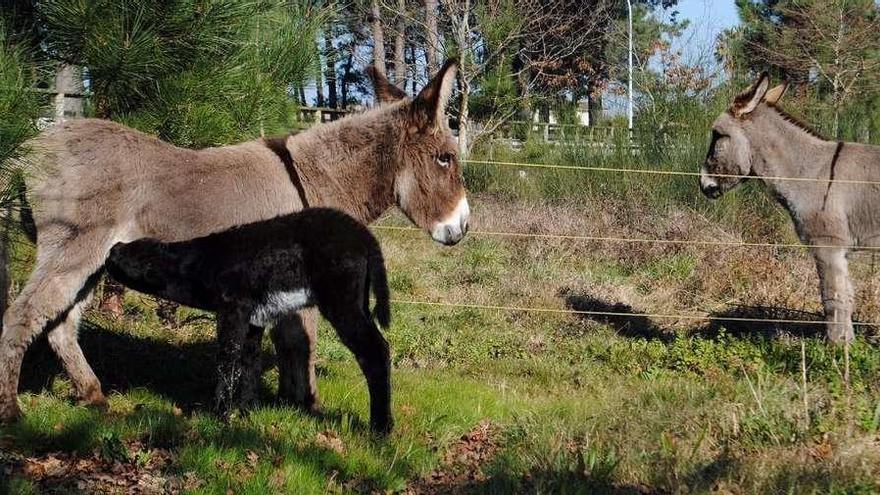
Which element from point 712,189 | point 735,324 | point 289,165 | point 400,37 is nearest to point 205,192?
point 289,165

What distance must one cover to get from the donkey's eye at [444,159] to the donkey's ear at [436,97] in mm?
209

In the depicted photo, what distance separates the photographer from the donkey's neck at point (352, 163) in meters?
5.46

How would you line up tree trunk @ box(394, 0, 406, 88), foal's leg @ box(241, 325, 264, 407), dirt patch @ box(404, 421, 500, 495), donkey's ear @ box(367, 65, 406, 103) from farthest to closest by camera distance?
1. tree trunk @ box(394, 0, 406, 88)
2. donkey's ear @ box(367, 65, 406, 103)
3. foal's leg @ box(241, 325, 264, 407)
4. dirt patch @ box(404, 421, 500, 495)

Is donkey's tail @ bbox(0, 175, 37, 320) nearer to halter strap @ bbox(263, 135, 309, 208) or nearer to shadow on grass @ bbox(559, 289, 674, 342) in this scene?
halter strap @ bbox(263, 135, 309, 208)

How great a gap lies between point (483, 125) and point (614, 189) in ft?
30.1

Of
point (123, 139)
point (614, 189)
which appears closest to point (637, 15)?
point (614, 189)

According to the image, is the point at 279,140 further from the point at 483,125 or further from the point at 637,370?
the point at 483,125

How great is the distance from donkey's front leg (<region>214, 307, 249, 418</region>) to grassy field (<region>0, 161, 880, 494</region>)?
182 mm

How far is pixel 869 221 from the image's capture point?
299 inches

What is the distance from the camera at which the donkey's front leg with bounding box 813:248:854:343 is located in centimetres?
737

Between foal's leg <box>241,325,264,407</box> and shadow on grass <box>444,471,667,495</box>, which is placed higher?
foal's leg <box>241,325,264,407</box>

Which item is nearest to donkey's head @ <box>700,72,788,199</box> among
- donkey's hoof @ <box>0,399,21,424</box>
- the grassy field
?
the grassy field

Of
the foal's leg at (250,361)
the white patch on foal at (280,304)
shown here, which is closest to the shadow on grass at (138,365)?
the foal's leg at (250,361)

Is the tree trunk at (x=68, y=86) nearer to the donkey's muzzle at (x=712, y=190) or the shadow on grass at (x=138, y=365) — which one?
the shadow on grass at (x=138, y=365)
